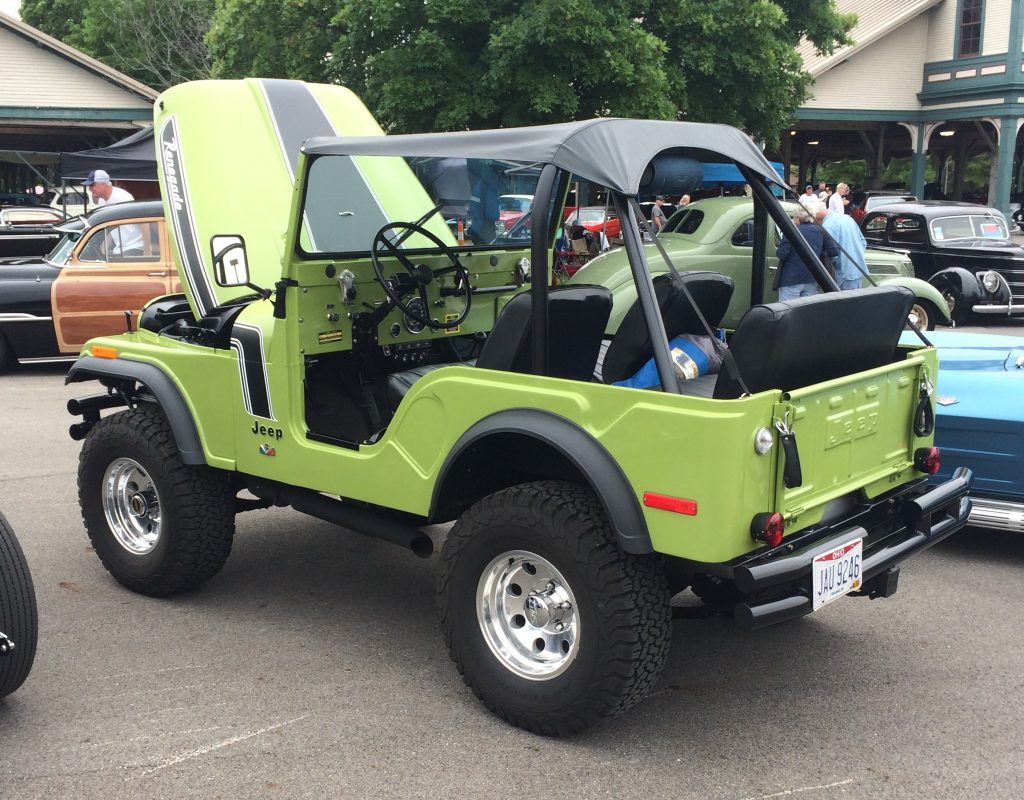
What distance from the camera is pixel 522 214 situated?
4.77 m

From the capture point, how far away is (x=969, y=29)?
2741 centimetres

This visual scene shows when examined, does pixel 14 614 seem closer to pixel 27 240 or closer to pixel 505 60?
pixel 27 240

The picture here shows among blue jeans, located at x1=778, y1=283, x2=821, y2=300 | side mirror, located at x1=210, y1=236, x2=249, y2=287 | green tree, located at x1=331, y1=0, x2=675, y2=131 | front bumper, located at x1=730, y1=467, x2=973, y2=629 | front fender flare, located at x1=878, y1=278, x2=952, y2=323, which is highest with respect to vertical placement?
green tree, located at x1=331, y1=0, x2=675, y2=131

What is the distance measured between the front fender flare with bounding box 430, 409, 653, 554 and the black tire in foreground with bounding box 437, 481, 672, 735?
0.14 meters

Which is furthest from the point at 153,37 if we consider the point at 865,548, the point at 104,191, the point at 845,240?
the point at 865,548

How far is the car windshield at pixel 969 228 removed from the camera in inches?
566

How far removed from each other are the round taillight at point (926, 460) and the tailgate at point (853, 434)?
3 centimetres

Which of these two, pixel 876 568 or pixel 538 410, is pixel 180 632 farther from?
pixel 876 568

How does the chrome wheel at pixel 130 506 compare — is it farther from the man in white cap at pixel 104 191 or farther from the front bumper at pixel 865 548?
the man in white cap at pixel 104 191

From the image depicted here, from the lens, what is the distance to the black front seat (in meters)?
3.68

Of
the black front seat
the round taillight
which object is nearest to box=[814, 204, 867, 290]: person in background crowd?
the round taillight

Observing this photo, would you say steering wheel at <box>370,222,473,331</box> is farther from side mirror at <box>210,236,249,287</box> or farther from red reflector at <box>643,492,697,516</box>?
red reflector at <box>643,492,697,516</box>

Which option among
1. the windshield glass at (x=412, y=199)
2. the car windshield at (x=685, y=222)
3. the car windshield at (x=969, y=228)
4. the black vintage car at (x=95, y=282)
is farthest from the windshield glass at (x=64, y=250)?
the car windshield at (x=969, y=228)

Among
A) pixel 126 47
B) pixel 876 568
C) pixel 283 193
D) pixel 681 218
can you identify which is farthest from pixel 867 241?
pixel 126 47
